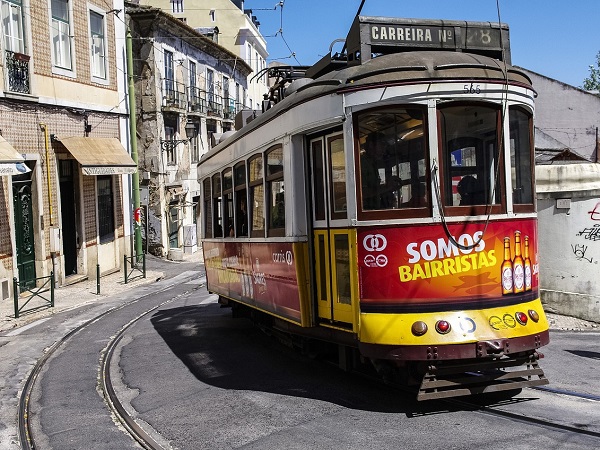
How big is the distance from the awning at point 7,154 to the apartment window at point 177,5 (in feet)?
133

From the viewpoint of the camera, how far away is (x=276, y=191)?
815 centimetres

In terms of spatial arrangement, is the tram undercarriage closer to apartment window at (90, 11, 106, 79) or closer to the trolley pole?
apartment window at (90, 11, 106, 79)

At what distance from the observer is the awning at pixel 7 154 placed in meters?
15.4

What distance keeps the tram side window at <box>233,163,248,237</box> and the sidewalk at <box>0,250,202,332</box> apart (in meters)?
5.96

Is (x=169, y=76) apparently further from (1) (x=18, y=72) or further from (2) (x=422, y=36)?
(2) (x=422, y=36)

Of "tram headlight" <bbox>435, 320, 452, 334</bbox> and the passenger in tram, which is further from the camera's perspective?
the passenger in tram

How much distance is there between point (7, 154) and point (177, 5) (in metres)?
41.6

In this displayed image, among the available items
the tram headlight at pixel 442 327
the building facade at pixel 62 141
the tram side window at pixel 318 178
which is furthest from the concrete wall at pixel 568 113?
the tram headlight at pixel 442 327

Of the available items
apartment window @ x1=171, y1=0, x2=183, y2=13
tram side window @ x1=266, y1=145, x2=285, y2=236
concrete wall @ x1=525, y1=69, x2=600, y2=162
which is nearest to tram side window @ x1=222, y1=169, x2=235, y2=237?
tram side window @ x1=266, y1=145, x2=285, y2=236

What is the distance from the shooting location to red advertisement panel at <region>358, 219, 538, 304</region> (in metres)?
6.38

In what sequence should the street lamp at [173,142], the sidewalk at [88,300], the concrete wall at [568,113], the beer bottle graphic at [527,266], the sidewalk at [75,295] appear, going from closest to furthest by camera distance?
the beer bottle graphic at [527,266] < the sidewalk at [88,300] < the sidewalk at [75,295] < the concrete wall at [568,113] < the street lamp at [173,142]

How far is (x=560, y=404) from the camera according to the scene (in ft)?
21.9

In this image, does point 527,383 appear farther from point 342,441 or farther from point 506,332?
point 342,441

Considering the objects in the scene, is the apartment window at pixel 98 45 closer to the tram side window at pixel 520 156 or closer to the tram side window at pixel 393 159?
the tram side window at pixel 393 159
